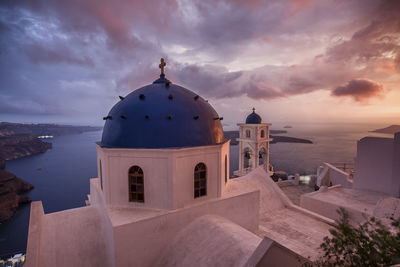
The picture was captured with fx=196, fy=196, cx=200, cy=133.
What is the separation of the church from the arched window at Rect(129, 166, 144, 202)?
0.04 metres

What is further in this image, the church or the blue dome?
the blue dome

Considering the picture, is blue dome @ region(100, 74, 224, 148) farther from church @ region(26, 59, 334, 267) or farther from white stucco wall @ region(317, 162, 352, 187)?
white stucco wall @ region(317, 162, 352, 187)

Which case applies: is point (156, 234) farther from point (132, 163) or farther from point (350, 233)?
point (350, 233)

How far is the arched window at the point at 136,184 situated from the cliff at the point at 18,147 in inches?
4041

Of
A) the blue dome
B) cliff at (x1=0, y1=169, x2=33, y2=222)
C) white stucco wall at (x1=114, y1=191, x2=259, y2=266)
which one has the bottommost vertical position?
cliff at (x1=0, y1=169, x2=33, y2=222)

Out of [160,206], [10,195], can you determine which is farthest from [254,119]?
[10,195]

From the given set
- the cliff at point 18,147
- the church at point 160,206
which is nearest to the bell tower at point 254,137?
the church at point 160,206

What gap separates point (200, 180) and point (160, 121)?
9.88 feet

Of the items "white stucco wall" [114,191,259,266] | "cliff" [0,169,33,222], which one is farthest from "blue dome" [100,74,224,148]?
"cliff" [0,169,33,222]

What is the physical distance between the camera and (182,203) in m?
7.89

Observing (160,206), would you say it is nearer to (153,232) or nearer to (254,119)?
(153,232)

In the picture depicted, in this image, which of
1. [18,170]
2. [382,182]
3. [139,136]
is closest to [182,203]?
[139,136]

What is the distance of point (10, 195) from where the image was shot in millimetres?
42844

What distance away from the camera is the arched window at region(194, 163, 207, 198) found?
830cm
